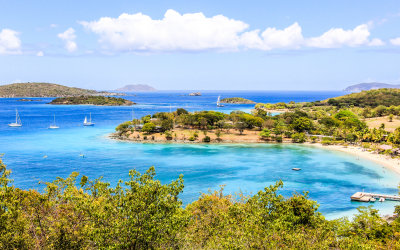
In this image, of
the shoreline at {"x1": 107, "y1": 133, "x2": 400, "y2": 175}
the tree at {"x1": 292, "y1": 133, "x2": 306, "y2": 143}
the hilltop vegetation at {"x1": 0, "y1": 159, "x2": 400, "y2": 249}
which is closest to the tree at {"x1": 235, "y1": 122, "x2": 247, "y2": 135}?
the shoreline at {"x1": 107, "y1": 133, "x2": 400, "y2": 175}

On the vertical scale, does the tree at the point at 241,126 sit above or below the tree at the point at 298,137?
above

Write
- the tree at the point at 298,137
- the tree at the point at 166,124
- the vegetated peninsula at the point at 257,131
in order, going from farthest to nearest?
the tree at the point at 166,124 → the tree at the point at 298,137 → the vegetated peninsula at the point at 257,131

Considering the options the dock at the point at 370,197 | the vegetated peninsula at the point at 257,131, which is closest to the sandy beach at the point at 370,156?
the vegetated peninsula at the point at 257,131

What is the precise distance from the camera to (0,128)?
89.8 metres

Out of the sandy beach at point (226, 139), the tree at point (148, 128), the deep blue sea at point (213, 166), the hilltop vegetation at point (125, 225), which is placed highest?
the hilltop vegetation at point (125, 225)

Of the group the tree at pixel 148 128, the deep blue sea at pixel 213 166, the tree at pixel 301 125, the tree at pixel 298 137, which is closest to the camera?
the deep blue sea at pixel 213 166

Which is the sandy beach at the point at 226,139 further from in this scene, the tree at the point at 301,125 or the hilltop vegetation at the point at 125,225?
the hilltop vegetation at the point at 125,225

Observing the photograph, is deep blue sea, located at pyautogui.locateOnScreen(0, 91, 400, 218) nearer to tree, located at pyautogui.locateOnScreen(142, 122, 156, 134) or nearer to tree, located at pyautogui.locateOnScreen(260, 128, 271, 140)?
tree, located at pyautogui.locateOnScreen(260, 128, 271, 140)

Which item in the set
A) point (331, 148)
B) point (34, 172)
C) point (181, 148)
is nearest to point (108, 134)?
point (181, 148)

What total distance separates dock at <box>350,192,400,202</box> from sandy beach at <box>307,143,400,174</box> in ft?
41.8

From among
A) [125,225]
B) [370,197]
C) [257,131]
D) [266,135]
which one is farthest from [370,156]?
[125,225]

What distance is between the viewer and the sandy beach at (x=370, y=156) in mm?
49844

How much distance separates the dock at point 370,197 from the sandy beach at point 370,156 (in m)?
12.7

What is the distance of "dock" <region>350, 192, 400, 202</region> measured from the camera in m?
35.5
